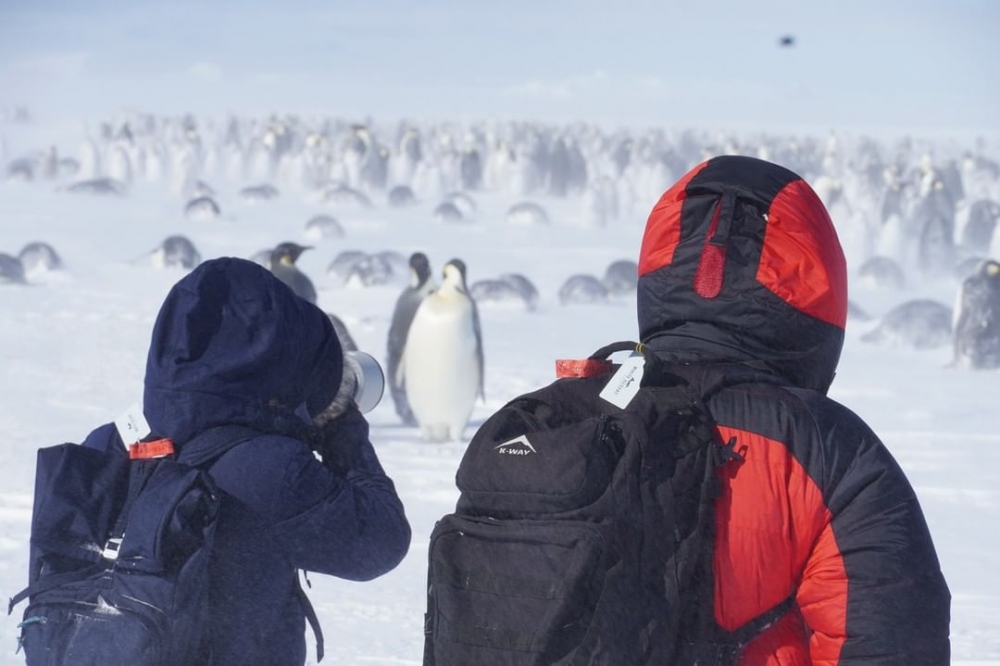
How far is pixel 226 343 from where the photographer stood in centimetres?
144

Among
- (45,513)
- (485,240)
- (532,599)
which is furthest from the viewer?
(485,240)

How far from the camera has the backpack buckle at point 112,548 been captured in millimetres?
1338

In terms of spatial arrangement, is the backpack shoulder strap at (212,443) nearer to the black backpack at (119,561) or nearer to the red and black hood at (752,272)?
the black backpack at (119,561)

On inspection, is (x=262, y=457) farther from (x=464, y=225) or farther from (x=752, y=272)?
(x=464, y=225)

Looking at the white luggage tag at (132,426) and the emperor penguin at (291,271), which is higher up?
the white luggage tag at (132,426)

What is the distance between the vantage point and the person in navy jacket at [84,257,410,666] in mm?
1397

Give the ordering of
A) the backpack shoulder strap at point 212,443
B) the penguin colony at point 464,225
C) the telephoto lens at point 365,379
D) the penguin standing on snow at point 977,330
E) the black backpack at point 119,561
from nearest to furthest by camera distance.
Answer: the black backpack at point 119,561 < the backpack shoulder strap at point 212,443 < the telephoto lens at point 365,379 < the penguin colony at point 464,225 < the penguin standing on snow at point 977,330

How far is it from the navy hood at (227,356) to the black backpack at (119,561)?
7cm

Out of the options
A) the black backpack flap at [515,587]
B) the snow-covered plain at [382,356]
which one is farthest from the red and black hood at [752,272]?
the snow-covered plain at [382,356]

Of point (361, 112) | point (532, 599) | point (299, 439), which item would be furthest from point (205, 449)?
point (361, 112)

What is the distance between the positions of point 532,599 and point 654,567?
105 millimetres

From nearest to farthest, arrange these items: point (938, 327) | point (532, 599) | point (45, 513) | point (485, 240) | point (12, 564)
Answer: point (532, 599) < point (45, 513) < point (12, 564) < point (938, 327) < point (485, 240)

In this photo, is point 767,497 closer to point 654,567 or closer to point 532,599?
point 654,567

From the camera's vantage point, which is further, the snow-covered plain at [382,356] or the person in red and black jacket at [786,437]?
the snow-covered plain at [382,356]
